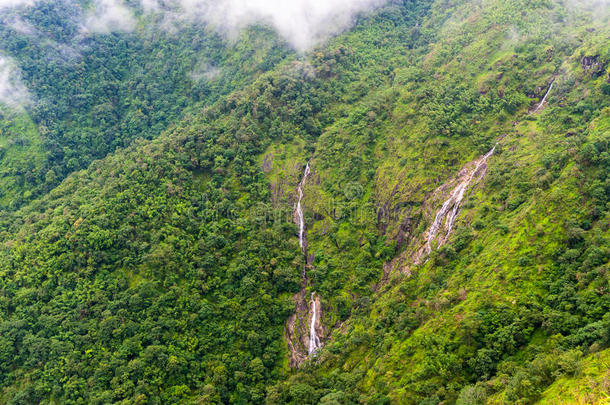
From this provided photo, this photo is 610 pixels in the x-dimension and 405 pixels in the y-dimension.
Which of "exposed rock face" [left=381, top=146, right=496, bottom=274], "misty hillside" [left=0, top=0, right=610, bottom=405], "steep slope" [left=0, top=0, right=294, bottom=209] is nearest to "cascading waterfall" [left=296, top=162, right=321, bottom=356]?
"misty hillside" [left=0, top=0, right=610, bottom=405]

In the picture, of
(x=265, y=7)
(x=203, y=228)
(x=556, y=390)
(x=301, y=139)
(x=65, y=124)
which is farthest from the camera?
(x=265, y=7)

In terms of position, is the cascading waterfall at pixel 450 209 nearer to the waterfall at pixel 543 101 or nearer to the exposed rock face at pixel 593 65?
the waterfall at pixel 543 101

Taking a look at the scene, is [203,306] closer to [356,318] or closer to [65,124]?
[356,318]

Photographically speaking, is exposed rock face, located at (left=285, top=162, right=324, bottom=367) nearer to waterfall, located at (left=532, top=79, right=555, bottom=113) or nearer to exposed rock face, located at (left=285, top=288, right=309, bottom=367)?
exposed rock face, located at (left=285, top=288, right=309, bottom=367)

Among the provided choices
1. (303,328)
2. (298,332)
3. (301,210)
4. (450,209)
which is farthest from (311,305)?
(450,209)

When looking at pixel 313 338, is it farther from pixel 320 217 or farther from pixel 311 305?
pixel 320 217

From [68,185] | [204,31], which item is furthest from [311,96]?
[68,185]
